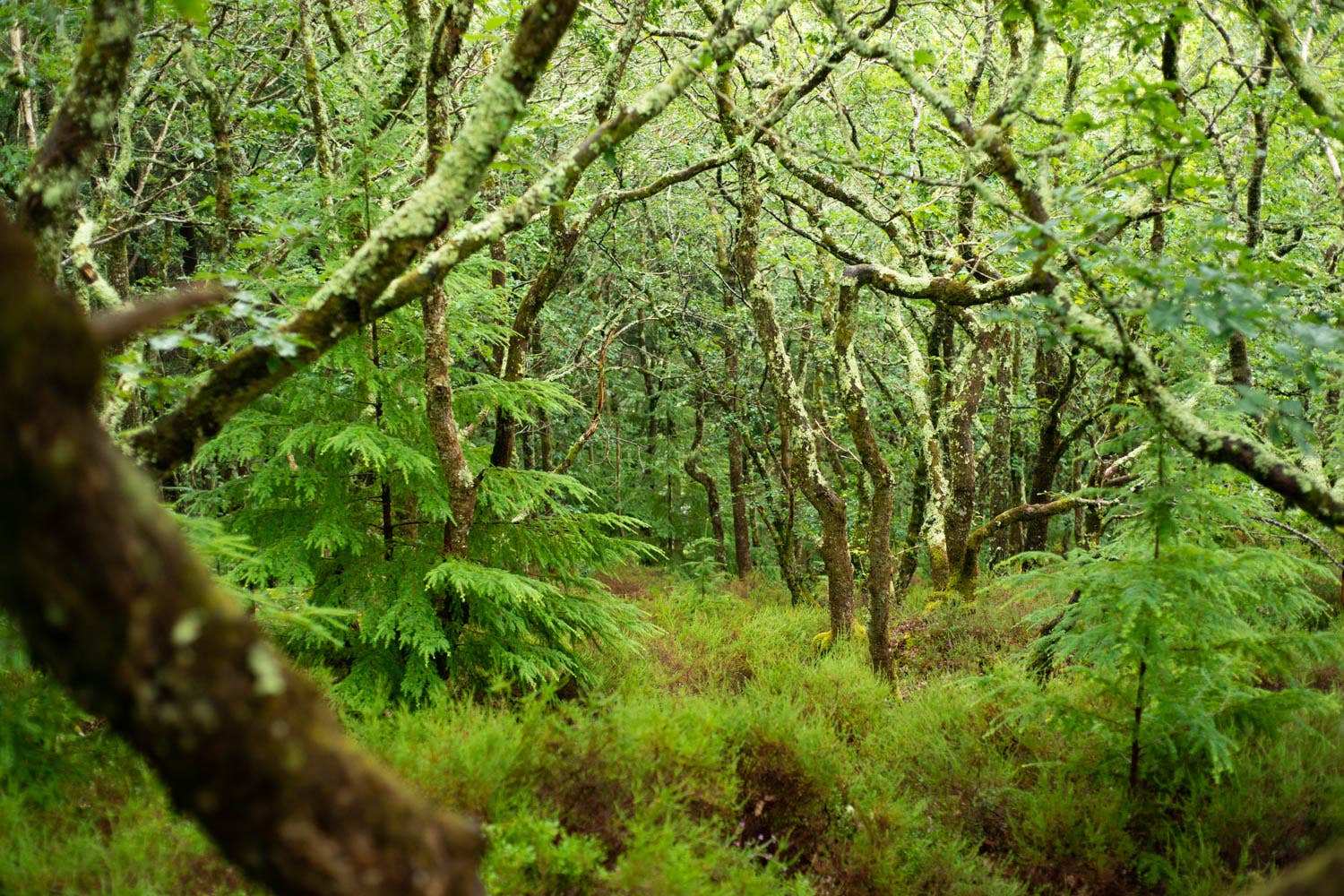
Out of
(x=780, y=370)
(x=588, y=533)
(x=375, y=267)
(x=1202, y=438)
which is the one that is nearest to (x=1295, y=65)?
(x=1202, y=438)

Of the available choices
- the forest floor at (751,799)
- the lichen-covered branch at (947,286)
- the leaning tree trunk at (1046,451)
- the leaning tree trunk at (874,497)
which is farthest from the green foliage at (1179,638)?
the leaning tree trunk at (1046,451)

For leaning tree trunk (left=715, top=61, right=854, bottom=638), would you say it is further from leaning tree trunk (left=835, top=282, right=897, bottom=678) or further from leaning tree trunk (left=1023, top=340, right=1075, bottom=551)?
leaning tree trunk (left=1023, top=340, right=1075, bottom=551)

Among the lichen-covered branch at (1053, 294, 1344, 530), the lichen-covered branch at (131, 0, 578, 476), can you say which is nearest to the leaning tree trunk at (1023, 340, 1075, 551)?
the lichen-covered branch at (1053, 294, 1344, 530)

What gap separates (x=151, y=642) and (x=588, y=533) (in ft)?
15.1

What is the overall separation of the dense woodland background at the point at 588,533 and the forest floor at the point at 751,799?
25 millimetres

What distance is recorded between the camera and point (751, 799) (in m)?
A: 4.41

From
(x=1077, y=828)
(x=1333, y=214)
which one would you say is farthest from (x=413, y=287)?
(x=1333, y=214)

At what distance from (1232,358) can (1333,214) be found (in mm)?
4347

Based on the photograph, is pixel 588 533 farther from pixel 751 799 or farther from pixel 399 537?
pixel 751 799

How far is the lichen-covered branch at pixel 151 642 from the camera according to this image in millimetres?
1012

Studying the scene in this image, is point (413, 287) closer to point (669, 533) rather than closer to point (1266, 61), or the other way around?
point (1266, 61)

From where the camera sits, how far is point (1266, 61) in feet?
19.2

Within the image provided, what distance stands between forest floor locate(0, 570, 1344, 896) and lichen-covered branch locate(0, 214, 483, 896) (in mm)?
2031

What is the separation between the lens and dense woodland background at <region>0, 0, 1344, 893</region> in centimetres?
116
